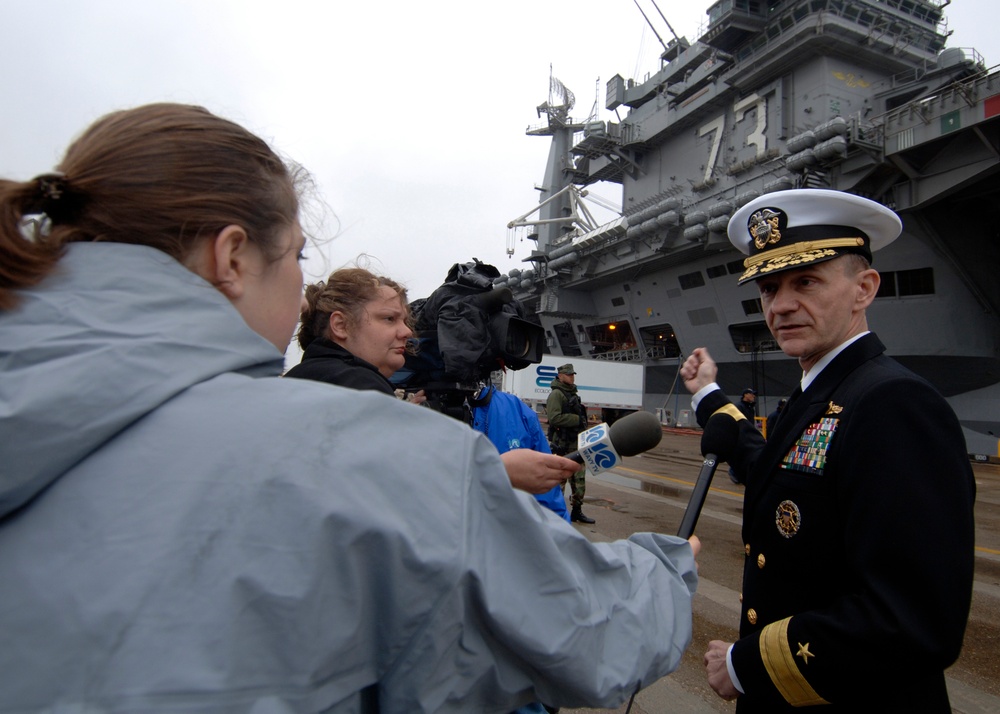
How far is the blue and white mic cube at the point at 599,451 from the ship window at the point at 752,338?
815 inches

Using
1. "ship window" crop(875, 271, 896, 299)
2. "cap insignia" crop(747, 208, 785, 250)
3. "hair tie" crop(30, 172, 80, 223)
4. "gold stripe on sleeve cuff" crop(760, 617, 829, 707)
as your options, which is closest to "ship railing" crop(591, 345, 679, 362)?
"ship window" crop(875, 271, 896, 299)

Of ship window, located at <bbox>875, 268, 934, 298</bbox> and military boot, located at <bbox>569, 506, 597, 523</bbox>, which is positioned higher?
ship window, located at <bbox>875, 268, 934, 298</bbox>

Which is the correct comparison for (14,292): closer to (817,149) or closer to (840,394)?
(840,394)

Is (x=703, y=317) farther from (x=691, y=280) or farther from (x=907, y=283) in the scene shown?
(x=907, y=283)

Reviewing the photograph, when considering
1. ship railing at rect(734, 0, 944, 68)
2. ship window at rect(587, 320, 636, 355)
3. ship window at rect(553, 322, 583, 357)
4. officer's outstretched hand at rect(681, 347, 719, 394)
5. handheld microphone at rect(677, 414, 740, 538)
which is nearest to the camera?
handheld microphone at rect(677, 414, 740, 538)

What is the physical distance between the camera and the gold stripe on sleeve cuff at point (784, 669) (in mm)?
1439

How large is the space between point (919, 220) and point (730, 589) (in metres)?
15.9

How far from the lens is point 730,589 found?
5.07 m

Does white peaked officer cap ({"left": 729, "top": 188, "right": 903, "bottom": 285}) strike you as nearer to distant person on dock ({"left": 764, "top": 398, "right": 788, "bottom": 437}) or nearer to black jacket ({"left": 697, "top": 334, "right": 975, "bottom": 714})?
black jacket ({"left": 697, "top": 334, "right": 975, "bottom": 714})

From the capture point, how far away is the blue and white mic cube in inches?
78.6

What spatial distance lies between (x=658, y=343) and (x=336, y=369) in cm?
2649

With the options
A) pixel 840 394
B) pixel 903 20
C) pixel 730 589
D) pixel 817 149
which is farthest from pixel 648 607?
pixel 903 20

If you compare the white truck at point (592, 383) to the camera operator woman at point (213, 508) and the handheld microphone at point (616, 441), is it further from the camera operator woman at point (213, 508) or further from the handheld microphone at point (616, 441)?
the camera operator woman at point (213, 508)

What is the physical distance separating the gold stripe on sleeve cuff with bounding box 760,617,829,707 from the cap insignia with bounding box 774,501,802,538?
0.27 meters
